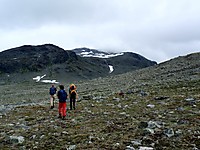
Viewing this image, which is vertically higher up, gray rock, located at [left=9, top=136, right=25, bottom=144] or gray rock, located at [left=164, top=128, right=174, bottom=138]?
gray rock, located at [left=164, top=128, right=174, bottom=138]

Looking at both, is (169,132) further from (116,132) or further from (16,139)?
(16,139)

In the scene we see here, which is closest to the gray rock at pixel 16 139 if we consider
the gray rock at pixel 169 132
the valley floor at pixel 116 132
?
the valley floor at pixel 116 132

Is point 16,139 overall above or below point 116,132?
below

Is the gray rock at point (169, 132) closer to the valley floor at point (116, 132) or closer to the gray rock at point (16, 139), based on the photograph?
the valley floor at point (116, 132)

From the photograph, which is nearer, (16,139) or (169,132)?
(169,132)

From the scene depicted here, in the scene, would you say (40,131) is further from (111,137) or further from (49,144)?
(111,137)

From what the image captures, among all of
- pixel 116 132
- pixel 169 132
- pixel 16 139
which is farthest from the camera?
pixel 116 132

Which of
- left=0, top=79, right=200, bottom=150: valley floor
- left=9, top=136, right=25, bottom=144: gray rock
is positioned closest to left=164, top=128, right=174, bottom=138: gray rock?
left=0, top=79, right=200, bottom=150: valley floor

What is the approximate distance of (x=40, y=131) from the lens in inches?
666

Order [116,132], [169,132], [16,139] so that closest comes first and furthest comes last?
[169,132] → [16,139] → [116,132]

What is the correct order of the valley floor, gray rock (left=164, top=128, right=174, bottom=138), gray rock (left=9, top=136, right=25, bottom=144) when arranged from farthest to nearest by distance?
1. gray rock (left=9, top=136, right=25, bottom=144)
2. gray rock (left=164, top=128, right=174, bottom=138)
3. the valley floor

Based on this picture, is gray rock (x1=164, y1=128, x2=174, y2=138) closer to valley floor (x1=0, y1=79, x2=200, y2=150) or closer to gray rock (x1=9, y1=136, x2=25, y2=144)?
valley floor (x1=0, y1=79, x2=200, y2=150)

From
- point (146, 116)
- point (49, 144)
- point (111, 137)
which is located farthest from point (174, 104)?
point (49, 144)

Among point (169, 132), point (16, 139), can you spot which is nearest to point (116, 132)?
point (169, 132)
